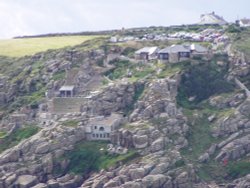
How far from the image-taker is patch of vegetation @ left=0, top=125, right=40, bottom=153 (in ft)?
537

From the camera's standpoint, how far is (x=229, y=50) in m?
182

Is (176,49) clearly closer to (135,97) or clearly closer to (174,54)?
(174,54)

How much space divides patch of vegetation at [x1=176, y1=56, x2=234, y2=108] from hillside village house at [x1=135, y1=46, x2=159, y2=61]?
33.4 feet

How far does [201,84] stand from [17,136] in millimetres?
27008

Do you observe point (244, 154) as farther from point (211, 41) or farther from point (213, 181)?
point (211, 41)

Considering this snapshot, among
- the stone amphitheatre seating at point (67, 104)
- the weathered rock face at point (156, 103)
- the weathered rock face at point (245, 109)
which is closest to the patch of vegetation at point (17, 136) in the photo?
the stone amphitheatre seating at point (67, 104)

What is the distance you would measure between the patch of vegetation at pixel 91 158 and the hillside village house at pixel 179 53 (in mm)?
22299

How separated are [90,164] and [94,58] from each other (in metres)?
31.5

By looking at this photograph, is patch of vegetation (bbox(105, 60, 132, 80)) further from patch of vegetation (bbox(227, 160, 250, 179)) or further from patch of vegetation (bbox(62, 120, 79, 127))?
patch of vegetation (bbox(227, 160, 250, 179))

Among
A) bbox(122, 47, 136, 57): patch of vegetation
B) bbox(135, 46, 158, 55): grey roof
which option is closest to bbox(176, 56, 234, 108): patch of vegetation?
bbox(135, 46, 158, 55): grey roof

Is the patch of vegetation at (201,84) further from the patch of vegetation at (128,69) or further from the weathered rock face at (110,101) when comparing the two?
the weathered rock face at (110,101)

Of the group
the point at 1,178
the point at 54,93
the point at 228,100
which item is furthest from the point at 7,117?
the point at 228,100

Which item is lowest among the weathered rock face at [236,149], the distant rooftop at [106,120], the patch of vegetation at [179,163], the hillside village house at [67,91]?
the patch of vegetation at [179,163]

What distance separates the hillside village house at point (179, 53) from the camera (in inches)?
6999
